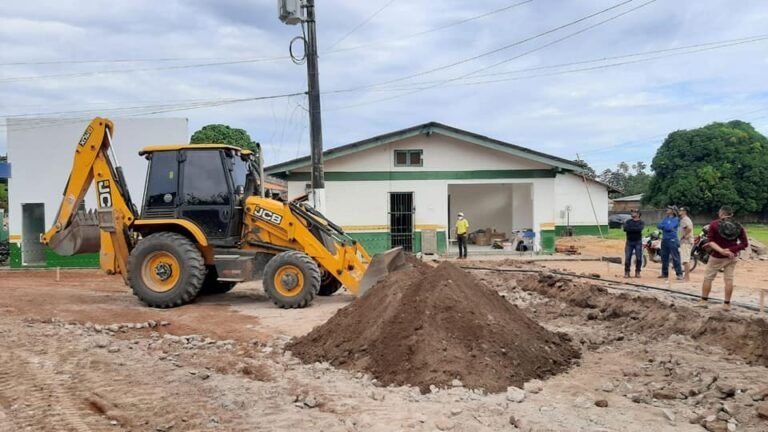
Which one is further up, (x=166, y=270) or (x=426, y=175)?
(x=426, y=175)

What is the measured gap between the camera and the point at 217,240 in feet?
37.1

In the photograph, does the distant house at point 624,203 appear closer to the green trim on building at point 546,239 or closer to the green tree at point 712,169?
the green tree at point 712,169

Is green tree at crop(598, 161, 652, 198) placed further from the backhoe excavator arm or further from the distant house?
the backhoe excavator arm

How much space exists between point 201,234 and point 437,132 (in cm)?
1240

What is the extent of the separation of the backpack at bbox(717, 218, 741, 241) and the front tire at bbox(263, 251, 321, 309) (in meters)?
6.58

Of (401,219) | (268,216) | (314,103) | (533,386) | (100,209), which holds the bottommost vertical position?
(533,386)

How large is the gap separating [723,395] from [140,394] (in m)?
5.27

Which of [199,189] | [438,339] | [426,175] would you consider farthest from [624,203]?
[438,339]

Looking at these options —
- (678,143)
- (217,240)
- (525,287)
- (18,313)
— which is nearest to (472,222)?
(525,287)

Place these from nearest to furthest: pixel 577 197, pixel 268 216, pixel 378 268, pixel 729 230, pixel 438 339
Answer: pixel 438 339, pixel 729 230, pixel 378 268, pixel 268 216, pixel 577 197

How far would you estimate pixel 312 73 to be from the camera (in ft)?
Result: 51.9

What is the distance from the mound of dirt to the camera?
6176 millimetres

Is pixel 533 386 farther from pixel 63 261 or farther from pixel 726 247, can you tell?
pixel 63 261

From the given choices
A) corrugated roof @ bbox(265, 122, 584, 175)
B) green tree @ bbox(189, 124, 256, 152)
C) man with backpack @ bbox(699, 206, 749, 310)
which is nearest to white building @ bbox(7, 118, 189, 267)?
corrugated roof @ bbox(265, 122, 584, 175)
